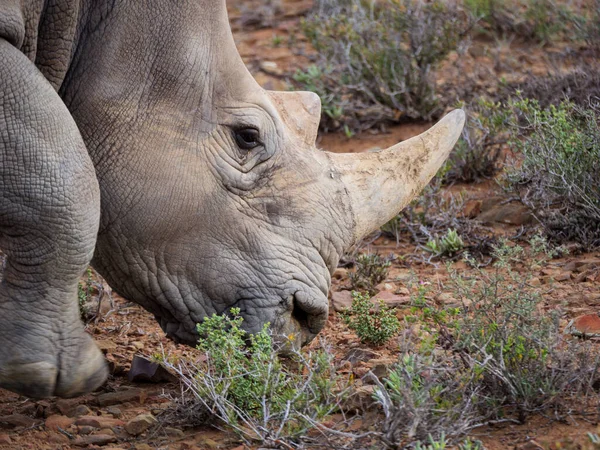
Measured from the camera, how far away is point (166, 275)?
15.5 feet

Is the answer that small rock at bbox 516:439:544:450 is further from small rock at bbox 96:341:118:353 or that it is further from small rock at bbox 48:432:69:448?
small rock at bbox 96:341:118:353

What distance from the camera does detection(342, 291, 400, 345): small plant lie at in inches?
209

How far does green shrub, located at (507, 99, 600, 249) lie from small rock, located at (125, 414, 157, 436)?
272 cm

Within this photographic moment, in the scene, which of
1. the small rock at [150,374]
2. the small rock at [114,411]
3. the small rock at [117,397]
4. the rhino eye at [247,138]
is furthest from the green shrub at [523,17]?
the small rock at [114,411]

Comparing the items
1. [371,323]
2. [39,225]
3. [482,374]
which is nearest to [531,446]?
[482,374]

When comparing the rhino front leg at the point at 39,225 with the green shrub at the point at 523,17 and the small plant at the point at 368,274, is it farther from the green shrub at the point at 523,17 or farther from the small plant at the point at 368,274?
the green shrub at the point at 523,17

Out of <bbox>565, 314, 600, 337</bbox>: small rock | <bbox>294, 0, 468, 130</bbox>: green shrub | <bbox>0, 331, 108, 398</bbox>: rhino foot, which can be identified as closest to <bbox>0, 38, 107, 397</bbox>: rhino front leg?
<bbox>0, 331, 108, 398</bbox>: rhino foot

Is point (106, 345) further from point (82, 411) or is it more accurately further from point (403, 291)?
point (403, 291)

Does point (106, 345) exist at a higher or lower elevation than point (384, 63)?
lower

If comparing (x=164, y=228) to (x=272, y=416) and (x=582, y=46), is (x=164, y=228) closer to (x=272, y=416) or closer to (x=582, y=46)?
(x=272, y=416)

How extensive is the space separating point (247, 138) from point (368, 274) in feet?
5.79

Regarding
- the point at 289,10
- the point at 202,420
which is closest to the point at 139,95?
the point at 202,420

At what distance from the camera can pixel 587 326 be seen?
16.8ft

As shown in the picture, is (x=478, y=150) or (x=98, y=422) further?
(x=478, y=150)
